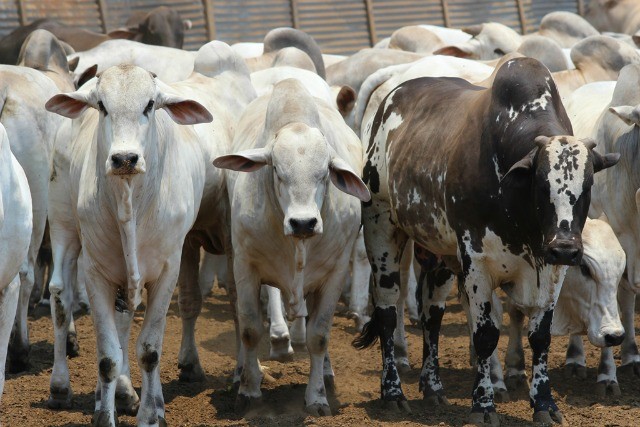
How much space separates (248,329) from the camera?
7609 millimetres

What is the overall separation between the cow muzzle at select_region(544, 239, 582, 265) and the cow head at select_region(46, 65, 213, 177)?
214cm

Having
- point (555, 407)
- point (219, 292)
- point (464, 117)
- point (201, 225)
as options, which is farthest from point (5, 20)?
point (555, 407)

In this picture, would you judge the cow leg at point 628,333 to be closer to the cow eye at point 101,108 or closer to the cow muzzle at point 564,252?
the cow muzzle at point 564,252

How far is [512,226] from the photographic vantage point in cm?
695

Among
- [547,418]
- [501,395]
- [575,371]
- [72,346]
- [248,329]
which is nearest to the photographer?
[547,418]

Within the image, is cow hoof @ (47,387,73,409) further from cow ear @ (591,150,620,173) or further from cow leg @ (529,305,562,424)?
cow ear @ (591,150,620,173)

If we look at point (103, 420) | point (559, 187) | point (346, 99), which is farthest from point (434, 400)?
point (346, 99)

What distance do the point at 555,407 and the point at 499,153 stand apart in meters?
1.49

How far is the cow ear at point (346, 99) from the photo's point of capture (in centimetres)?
1112

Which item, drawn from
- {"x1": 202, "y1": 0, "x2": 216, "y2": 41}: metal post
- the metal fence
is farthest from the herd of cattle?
{"x1": 202, "y1": 0, "x2": 216, "y2": 41}: metal post

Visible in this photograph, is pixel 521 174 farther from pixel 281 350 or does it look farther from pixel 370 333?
pixel 281 350

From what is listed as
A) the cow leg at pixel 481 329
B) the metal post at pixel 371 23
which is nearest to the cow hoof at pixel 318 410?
the cow leg at pixel 481 329

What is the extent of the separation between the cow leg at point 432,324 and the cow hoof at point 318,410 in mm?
800

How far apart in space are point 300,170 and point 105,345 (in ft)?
4.77
